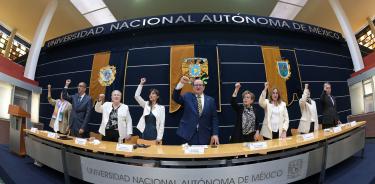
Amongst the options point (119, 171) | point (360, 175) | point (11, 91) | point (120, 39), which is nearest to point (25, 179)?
point (11, 91)

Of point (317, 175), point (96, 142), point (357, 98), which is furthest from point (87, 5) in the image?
point (317, 175)

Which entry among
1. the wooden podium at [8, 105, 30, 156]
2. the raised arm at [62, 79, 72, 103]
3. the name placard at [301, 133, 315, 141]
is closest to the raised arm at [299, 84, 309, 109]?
the name placard at [301, 133, 315, 141]

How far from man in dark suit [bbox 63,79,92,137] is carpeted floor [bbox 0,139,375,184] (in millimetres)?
544

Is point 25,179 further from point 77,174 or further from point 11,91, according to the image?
point 11,91

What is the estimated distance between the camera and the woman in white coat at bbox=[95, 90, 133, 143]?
7.57ft

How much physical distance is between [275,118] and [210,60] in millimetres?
1022

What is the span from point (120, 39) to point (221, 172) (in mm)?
2113

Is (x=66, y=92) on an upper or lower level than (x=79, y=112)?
upper

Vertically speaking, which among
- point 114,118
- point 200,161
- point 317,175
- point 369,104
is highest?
point 369,104

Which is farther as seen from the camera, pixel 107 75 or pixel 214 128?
pixel 107 75

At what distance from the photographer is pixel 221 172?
1682 millimetres

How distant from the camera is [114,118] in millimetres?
2301

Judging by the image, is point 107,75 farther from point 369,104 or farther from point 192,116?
point 369,104

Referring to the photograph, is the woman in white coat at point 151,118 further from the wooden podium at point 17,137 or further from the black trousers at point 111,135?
the wooden podium at point 17,137
